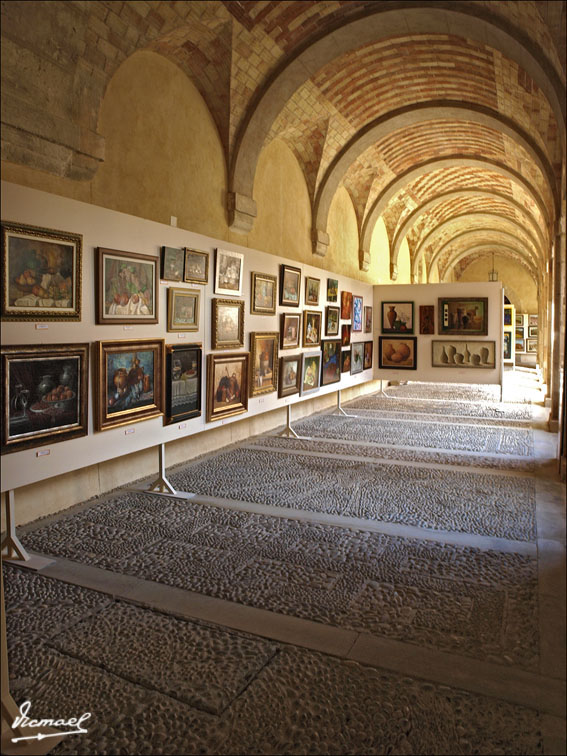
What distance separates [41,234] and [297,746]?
425 cm

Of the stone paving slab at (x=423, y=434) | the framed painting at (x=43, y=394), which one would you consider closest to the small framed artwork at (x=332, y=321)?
the stone paving slab at (x=423, y=434)

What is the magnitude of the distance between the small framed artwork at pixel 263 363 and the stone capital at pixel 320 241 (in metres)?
3.66

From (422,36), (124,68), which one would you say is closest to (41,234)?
(124,68)

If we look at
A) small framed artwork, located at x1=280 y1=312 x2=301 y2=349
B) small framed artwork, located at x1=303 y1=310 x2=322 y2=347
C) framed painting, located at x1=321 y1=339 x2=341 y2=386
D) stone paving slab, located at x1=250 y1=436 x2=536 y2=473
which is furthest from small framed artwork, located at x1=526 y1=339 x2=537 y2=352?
stone paving slab, located at x1=250 y1=436 x2=536 y2=473

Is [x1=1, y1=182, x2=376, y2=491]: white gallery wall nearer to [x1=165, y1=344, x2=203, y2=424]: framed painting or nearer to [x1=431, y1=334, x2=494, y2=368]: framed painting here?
[x1=165, y1=344, x2=203, y2=424]: framed painting

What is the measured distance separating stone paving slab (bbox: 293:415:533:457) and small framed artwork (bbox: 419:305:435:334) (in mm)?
2792

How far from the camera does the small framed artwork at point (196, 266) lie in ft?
22.6

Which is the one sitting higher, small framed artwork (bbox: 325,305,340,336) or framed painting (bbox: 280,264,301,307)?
framed painting (bbox: 280,264,301,307)

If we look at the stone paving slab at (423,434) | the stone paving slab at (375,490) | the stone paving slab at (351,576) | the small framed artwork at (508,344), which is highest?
the small framed artwork at (508,344)

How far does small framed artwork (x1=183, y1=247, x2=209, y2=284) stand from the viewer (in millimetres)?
6887

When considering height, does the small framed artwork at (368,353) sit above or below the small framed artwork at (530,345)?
below

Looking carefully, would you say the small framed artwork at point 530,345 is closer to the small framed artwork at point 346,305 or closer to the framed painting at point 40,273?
the small framed artwork at point 346,305

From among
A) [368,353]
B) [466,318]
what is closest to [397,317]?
[368,353]

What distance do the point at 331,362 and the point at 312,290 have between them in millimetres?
1748
